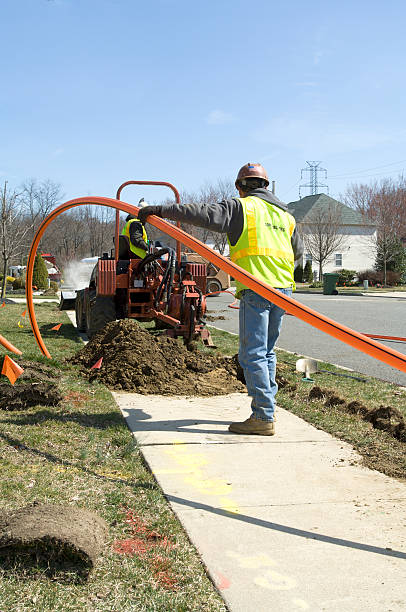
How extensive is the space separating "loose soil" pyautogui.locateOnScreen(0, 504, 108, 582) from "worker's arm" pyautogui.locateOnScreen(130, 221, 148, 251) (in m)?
7.75

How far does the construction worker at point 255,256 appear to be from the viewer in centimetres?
464

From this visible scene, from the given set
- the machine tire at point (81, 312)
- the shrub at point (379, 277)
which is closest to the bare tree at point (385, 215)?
the shrub at point (379, 277)

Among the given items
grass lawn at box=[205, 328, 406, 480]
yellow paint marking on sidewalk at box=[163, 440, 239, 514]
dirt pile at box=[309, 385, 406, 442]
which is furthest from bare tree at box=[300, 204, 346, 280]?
yellow paint marking on sidewalk at box=[163, 440, 239, 514]

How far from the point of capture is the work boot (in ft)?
15.8

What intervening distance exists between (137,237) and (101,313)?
1.49 meters

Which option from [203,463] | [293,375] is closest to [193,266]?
[293,375]

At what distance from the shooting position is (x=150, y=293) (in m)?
10.4

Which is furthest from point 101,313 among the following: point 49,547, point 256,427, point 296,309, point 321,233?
point 321,233

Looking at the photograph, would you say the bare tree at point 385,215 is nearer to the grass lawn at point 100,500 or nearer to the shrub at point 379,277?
the shrub at point 379,277

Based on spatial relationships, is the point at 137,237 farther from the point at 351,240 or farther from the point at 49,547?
the point at 351,240

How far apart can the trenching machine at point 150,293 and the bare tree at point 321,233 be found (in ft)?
140

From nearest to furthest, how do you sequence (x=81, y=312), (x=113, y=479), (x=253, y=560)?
(x=253, y=560) → (x=113, y=479) → (x=81, y=312)

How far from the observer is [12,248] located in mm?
32125

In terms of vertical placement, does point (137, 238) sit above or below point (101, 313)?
above
